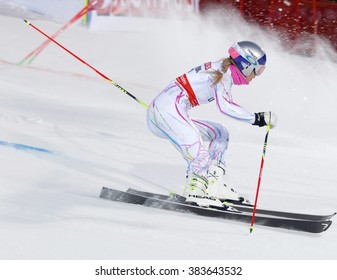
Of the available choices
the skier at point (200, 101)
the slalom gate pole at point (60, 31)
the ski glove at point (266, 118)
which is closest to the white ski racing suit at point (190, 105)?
the skier at point (200, 101)

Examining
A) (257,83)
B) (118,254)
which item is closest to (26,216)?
(118,254)

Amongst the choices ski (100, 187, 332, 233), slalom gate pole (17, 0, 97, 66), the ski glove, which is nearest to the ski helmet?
the ski glove

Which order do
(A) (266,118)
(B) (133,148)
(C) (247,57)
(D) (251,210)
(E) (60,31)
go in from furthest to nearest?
(E) (60,31), (B) (133,148), (D) (251,210), (C) (247,57), (A) (266,118)

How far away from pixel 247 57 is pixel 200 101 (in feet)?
1.52

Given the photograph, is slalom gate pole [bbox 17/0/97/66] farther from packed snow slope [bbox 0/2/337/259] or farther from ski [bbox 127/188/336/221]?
ski [bbox 127/188/336/221]

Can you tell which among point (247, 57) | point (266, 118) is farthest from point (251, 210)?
point (247, 57)

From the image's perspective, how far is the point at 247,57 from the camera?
591cm

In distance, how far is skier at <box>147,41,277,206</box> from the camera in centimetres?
591

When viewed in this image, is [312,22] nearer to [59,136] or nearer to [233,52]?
[59,136]

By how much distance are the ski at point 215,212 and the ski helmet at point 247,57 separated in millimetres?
951

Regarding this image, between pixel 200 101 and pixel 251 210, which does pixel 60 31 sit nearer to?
pixel 200 101

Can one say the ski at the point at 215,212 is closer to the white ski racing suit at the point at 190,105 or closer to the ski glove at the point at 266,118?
the white ski racing suit at the point at 190,105

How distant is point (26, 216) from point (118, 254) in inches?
34.1

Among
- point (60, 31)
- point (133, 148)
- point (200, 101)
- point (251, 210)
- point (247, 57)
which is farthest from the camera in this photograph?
point (60, 31)
